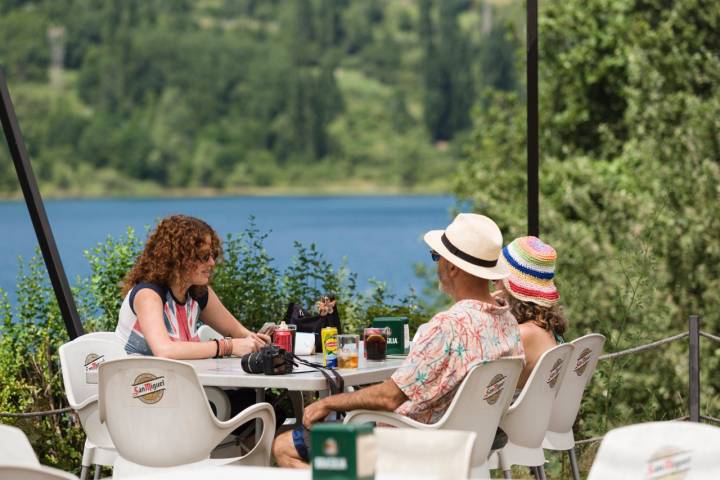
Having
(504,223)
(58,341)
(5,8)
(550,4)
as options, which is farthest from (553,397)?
(5,8)

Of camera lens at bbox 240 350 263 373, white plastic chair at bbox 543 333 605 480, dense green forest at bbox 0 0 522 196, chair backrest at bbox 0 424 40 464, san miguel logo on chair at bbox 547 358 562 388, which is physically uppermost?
chair backrest at bbox 0 424 40 464

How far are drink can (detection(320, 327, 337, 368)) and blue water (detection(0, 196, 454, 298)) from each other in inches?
1372

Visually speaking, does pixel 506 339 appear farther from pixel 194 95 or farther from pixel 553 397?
pixel 194 95

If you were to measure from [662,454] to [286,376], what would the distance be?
1.53 metres

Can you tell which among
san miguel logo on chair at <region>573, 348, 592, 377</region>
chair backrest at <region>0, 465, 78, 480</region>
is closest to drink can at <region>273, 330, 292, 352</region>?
san miguel logo on chair at <region>573, 348, 592, 377</region>

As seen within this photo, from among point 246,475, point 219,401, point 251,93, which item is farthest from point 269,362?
point 251,93

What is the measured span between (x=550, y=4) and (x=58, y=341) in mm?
12492

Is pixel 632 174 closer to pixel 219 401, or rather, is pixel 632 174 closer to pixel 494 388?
pixel 219 401

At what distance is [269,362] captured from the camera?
155 inches

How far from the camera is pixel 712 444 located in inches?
105

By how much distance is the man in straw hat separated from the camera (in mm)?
3664

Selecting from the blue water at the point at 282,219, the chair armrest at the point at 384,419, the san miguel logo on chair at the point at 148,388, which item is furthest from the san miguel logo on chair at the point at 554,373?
the blue water at the point at 282,219

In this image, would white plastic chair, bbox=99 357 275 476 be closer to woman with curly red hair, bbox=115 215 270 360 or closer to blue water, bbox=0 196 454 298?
woman with curly red hair, bbox=115 215 270 360

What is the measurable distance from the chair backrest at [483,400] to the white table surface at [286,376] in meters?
0.44
